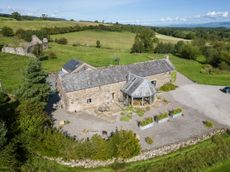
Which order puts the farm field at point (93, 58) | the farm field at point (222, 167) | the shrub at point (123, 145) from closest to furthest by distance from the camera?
1. the shrub at point (123, 145)
2. the farm field at point (222, 167)
3. the farm field at point (93, 58)

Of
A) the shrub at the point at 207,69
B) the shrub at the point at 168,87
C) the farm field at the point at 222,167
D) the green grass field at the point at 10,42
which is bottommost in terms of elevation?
the farm field at the point at 222,167

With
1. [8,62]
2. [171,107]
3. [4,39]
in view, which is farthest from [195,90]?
[4,39]

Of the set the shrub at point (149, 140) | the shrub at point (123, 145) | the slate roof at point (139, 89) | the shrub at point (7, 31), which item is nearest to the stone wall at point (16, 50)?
the shrub at point (7, 31)

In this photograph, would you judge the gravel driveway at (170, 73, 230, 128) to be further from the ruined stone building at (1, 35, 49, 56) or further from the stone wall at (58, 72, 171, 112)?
the ruined stone building at (1, 35, 49, 56)

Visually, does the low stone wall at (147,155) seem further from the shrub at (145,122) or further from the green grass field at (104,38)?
the green grass field at (104,38)

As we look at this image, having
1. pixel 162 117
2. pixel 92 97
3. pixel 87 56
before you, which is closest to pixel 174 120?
pixel 162 117

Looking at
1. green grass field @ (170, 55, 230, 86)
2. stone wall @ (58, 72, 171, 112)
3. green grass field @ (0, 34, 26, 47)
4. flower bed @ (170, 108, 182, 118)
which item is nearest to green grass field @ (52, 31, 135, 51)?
green grass field @ (0, 34, 26, 47)

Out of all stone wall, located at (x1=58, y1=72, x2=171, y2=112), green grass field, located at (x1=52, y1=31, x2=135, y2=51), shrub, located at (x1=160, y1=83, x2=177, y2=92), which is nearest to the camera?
stone wall, located at (x1=58, y1=72, x2=171, y2=112)
